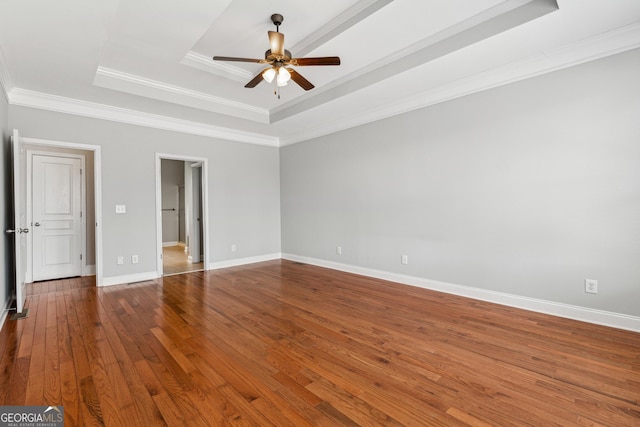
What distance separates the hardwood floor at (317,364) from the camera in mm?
1714

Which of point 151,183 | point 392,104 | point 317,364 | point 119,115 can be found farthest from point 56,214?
point 392,104

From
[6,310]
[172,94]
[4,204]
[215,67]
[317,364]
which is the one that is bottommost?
[317,364]

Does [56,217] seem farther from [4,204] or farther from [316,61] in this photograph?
[316,61]

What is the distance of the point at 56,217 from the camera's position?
5.02 metres

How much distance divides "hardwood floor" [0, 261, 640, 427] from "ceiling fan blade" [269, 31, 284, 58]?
2615 mm

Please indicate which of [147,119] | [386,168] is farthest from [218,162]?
[386,168]

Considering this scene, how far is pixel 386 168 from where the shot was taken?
4.73 metres

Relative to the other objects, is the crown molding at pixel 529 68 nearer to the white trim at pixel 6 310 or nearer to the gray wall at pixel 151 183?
the gray wall at pixel 151 183

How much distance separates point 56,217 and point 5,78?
8.12 feet

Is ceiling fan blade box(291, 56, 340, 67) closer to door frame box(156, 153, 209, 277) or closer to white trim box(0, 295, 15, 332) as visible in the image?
door frame box(156, 153, 209, 277)

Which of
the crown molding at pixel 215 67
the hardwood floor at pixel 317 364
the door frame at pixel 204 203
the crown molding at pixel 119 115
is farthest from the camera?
the door frame at pixel 204 203

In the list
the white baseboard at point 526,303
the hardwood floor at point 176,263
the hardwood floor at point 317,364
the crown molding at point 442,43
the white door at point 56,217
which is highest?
the crown molding at point 442,43

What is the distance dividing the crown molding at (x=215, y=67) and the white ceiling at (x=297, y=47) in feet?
0.05

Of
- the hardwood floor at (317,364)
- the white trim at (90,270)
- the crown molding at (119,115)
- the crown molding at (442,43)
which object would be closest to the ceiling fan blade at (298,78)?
the crown molding at (442,43)
